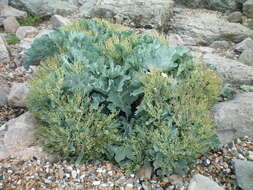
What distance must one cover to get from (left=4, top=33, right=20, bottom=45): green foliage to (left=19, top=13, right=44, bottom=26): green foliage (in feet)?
2.38

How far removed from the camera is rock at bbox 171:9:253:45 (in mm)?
6629

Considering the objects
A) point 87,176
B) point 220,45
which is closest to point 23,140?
point 87,176

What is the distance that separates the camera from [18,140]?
11.1ft

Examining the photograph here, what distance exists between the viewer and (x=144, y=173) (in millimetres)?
3104

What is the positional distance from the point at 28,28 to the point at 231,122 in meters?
4.76

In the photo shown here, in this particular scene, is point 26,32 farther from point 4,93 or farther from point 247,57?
point 247,57

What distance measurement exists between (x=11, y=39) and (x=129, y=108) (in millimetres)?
3957

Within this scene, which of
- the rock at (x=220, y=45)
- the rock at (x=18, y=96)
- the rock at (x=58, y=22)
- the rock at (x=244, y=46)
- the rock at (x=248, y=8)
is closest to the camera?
the rock at (x=18, y=96)

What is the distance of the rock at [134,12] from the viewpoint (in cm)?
677

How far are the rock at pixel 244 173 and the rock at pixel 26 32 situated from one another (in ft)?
15.6

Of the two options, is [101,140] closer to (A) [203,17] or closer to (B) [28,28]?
(B) [28,28]

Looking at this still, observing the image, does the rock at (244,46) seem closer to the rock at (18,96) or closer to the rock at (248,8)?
the rock at (248,8)

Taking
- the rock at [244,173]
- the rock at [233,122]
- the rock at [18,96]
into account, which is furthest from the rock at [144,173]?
the rock at [18,96]

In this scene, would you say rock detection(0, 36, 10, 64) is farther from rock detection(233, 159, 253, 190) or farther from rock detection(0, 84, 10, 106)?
rock detection(233, 159, 253, 190)
